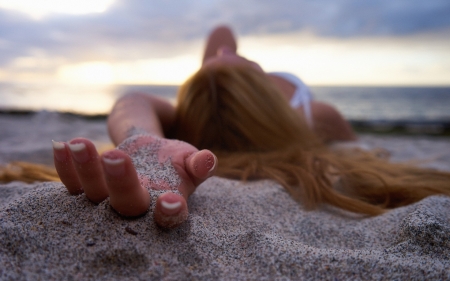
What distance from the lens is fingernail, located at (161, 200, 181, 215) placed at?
67 cm

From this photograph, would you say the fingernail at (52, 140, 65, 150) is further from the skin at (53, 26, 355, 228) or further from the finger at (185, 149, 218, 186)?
the finger at (185, 149, 218, 186)

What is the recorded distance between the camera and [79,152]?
0.67 m

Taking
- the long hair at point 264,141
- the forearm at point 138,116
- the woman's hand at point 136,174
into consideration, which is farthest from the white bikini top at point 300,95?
the woman's hand at point 136,174

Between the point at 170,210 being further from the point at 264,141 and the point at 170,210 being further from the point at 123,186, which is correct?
the point at 264,141

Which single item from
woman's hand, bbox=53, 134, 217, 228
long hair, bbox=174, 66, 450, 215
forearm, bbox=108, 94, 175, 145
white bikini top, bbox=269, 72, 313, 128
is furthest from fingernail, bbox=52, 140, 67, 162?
white bikini top, bbox=269, 72, 313, 128

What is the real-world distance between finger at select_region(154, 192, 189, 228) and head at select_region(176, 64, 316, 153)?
3.65ft

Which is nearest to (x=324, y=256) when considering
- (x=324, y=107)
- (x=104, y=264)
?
(x=104, y=264)

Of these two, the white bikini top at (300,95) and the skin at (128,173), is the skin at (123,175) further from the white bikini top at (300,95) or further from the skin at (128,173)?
the white bikini top at (300,95)

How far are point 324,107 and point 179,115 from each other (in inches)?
60.4

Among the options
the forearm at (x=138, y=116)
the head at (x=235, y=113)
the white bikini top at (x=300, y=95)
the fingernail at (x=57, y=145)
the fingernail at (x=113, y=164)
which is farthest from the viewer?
the white bikini top at (x=300, y=95)

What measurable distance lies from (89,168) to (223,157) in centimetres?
103

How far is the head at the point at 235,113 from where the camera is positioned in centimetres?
179

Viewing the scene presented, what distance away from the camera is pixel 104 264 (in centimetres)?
64

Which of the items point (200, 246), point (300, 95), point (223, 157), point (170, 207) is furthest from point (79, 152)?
point (300, 95)
